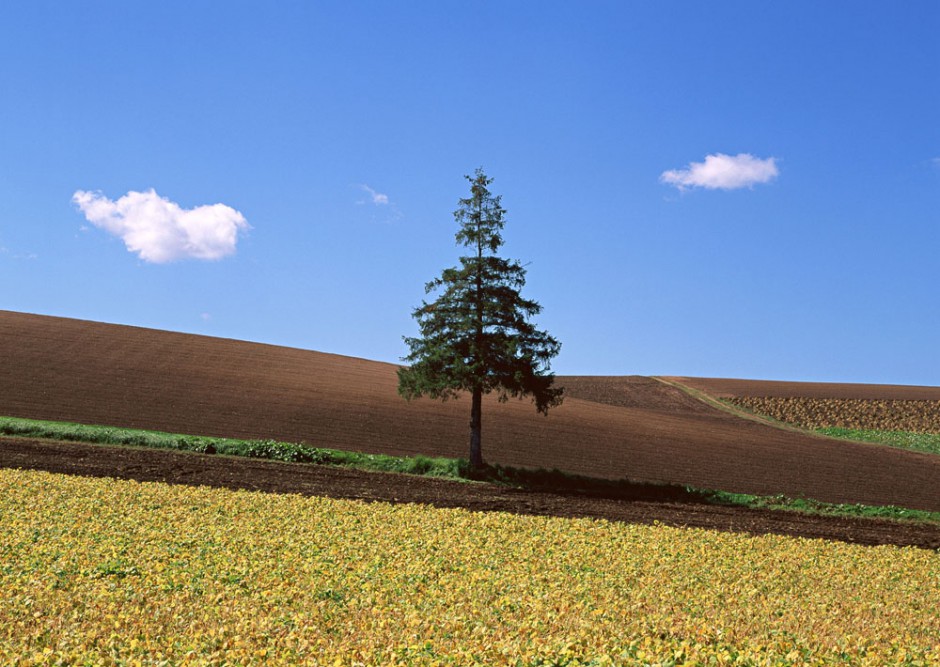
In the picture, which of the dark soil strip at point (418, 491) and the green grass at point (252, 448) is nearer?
the dark soil strip at point (418, 491)

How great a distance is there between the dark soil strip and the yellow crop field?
11.0 ft

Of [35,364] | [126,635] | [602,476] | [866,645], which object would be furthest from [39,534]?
[35,364]

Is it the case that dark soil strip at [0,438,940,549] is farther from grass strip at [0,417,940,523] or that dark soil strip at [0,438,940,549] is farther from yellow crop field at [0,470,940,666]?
yellow crop field at [0,470,940,666]

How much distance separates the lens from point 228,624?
37.3ft

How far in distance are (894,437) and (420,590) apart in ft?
207

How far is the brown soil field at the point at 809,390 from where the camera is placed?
83.4 meters

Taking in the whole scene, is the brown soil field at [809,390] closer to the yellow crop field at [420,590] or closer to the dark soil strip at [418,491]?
the dark soil strip at [418,491]

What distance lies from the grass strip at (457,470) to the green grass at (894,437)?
3263 centimetres

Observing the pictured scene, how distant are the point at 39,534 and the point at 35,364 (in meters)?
43.6

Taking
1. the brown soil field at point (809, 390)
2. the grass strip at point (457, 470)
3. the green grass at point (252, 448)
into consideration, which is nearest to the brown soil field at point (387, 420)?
the green grass at point (252, 448)

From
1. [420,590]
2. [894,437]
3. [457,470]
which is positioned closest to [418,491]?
[457,470]

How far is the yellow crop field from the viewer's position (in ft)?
34.2

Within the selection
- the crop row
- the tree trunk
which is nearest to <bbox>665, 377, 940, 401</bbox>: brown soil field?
the crop row

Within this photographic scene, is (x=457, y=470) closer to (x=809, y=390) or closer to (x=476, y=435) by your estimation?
(x=476, y=435)
